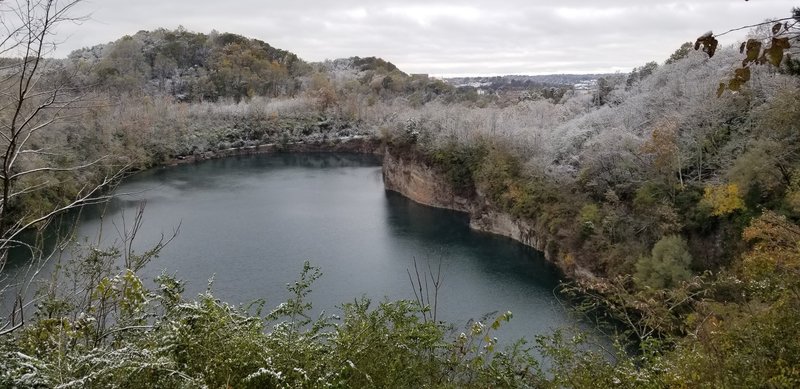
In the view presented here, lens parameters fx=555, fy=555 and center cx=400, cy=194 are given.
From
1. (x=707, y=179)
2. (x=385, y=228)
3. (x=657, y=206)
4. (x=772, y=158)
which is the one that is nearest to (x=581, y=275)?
(x=657, y=206)

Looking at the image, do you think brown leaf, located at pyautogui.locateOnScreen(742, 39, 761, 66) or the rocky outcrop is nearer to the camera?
brown leaf, located at pyautogui.locateOnScreen(742, 39, 761, 66)

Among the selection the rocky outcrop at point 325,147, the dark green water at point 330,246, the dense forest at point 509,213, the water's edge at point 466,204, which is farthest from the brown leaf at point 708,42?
the rocky outcrop at point 325,147

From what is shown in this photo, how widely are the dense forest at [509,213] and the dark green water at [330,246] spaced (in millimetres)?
1718

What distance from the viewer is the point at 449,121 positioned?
28891mm

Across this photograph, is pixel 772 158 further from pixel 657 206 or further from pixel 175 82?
pixel 175 82

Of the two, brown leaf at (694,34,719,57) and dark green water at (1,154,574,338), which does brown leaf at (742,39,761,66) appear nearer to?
→ brown leaf at (694,34,719,57)

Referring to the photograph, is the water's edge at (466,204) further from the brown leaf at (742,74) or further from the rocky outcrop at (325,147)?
the brown leaf at (742,74)

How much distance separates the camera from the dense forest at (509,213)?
3.68 metres

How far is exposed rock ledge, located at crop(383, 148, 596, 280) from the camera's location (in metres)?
20.1

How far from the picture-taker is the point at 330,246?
67.5 ft

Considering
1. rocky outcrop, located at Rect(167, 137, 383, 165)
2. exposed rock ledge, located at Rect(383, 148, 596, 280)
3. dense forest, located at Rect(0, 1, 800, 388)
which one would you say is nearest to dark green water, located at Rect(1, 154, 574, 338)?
exposed rock ledge, located at Rect(383, 148, 596, 280)

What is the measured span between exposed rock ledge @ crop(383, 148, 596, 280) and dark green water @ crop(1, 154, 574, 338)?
0.53 metres

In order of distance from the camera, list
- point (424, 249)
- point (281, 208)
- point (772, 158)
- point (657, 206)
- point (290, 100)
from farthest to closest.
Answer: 1. point (290, 100)
2. point (281, 208)
3. point (424, 249)
4. point (657, 206)
5. point (772, 158)

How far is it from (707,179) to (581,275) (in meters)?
4.79
